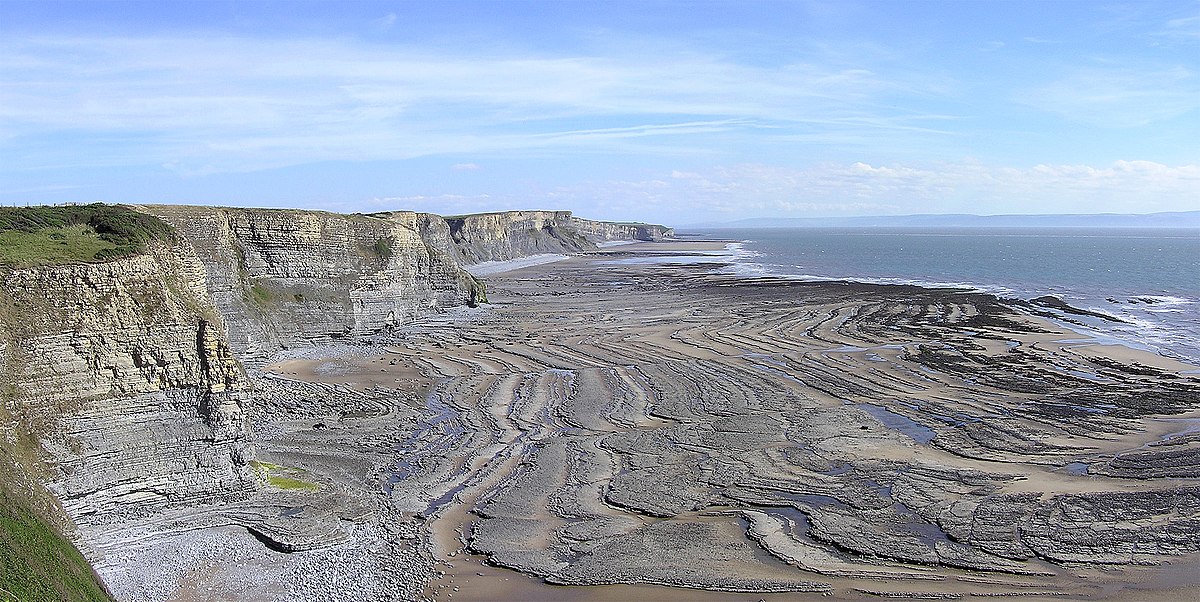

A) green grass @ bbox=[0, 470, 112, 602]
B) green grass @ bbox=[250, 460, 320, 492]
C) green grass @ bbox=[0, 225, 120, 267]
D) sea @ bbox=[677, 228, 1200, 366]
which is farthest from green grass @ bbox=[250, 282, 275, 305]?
sea @ bbox=[677, 228, 1200, 366]

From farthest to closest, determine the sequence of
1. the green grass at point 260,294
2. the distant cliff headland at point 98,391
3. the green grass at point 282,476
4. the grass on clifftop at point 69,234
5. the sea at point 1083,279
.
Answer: the sea at point 1083,279 < the green grass at point 260,294 < the green grass at point 282,476 < the grass on clifftop at point 69,234 < the distant cliff headland at point 98,391

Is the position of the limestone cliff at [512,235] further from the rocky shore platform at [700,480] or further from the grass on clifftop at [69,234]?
the grass on clifftop at [69,234]

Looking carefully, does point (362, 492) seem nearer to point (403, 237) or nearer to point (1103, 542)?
point (1103, 542)

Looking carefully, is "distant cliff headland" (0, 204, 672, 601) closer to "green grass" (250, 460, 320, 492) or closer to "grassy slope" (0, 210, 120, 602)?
"grassy slope" (0, 210, 120, 602)

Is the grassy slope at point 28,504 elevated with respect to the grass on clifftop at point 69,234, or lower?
lower

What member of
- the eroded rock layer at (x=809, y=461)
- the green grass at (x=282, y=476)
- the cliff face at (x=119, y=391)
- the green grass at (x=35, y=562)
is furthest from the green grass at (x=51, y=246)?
the eroded rock layer at (x=809, y=461)

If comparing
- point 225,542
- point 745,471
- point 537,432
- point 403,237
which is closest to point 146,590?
point 225,542

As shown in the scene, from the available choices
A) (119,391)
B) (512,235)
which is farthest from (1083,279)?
(119,391)
